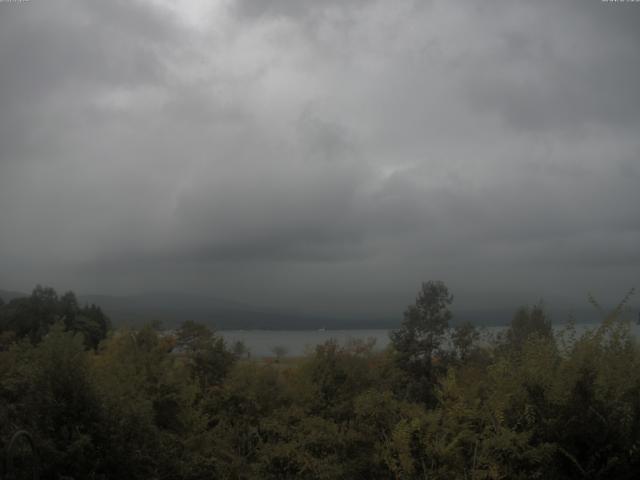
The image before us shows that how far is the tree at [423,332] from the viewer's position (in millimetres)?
28406

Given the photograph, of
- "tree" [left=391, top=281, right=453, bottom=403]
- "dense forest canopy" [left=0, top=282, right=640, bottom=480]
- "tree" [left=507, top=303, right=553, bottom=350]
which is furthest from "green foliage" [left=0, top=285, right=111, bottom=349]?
"dense forest canopy" [left=0, top=282, right=640, bottom=480]

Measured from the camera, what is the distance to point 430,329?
29.4 m

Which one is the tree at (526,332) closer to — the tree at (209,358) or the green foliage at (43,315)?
the tree at (209,358)

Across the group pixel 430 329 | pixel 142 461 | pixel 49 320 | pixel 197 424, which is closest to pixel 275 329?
pixel 49 320

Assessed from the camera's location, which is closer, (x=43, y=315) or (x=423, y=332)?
(x=423, y=332)

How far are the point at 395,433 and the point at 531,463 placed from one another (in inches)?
77.4

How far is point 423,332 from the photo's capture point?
29391 millimetres

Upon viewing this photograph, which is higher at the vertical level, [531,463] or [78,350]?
[78,350]

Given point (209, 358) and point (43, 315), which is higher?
point (43, 315)

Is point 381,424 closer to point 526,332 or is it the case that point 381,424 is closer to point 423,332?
point 526,332

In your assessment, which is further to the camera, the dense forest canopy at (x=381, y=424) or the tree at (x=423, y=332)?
the tree at (x=423, y=332)

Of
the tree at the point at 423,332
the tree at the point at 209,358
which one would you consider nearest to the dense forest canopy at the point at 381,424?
the tree at the point at 209,358

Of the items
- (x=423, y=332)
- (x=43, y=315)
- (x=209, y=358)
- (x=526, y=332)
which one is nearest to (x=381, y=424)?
(x=526, y=332)

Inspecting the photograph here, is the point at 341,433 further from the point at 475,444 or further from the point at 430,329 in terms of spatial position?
the point at 430,329
